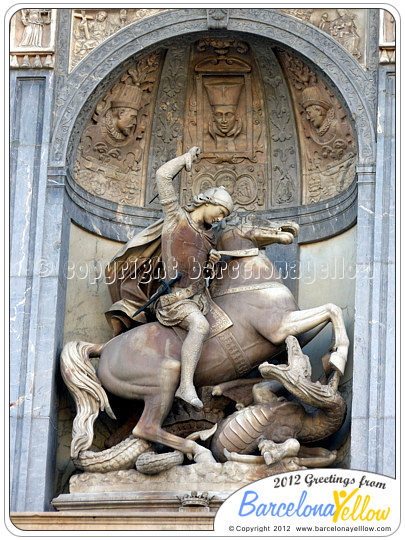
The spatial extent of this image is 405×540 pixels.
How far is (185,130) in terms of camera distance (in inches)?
608

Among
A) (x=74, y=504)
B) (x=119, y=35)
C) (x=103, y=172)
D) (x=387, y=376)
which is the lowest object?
(x=74, y=504)

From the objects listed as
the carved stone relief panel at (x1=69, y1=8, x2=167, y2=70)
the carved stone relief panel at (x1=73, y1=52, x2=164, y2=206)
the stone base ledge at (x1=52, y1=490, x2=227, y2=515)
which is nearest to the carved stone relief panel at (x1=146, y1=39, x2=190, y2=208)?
the carved stone relief panel at (x1=73, y1=52, x2=164, y2=206)

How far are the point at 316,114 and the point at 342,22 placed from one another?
0.85 m

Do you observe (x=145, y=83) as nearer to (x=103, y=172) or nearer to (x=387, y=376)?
(x=103, y=172)

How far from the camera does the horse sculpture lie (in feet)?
44.9

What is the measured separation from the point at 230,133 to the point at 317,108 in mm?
956

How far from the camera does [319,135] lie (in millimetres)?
14961

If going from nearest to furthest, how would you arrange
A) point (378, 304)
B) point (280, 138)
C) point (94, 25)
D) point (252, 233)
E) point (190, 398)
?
point (190, 398) → point (378, 304) → point (252, 233) → point (94, 25) → point (280, 138)

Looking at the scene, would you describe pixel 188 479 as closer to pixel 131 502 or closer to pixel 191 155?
pixel 131 502

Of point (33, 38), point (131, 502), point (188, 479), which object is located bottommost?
point (131, 502)

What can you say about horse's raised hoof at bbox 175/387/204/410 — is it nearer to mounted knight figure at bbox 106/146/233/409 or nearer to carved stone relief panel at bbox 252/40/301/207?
mounted knight figure at bbox 106/146/233/409

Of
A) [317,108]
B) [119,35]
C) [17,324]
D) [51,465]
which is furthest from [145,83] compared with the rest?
[51,465]

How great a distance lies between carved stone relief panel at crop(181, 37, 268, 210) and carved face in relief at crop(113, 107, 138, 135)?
1.99ft

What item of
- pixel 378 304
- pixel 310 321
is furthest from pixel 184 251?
pixel 378 304
